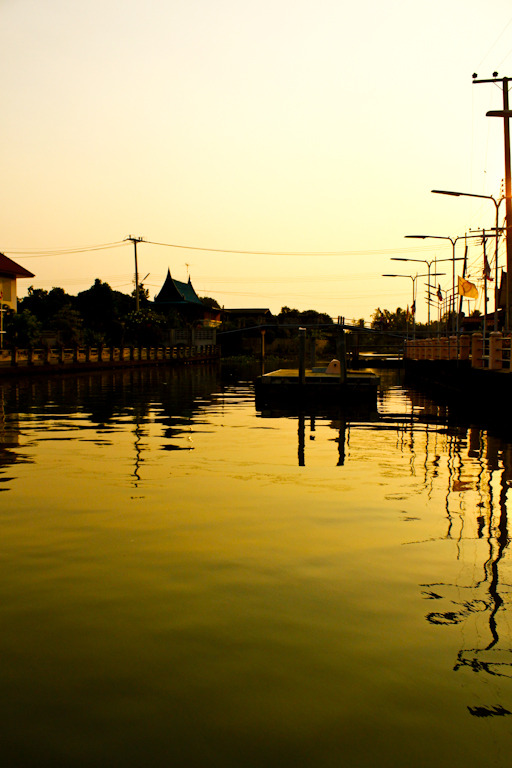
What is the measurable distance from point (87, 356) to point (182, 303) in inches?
2151

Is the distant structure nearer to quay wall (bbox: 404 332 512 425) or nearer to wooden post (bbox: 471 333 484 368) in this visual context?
quay wall (bbox: 404 332 512 425)

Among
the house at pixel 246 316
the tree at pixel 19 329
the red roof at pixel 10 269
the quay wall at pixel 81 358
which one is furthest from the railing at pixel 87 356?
the house at pixel 246 316

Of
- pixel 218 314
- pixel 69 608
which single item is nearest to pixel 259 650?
pixel 69 608

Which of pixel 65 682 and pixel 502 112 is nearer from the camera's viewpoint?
pixel 65 682

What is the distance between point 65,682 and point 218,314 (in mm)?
128134

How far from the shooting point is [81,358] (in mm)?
61156

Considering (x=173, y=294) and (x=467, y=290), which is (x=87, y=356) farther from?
(x=173, y=294)

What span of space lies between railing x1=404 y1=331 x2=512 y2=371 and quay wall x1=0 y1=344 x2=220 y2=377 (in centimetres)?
2835

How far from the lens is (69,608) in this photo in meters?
6.81

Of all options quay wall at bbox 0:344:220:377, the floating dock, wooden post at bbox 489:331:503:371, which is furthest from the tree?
wooden post at bbox 489:331:503:371

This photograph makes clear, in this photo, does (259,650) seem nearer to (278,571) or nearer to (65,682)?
(65,682)

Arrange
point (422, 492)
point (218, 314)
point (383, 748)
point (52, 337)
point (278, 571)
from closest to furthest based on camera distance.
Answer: point (383, 748) → point (278, 571) → point (422, 492) → point (52, 337) → point (218, 314)

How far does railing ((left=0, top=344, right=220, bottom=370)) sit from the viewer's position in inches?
2009

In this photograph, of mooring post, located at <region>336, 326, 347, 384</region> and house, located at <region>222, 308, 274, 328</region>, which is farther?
house, located at <region>222, 308, 274, 328</region>
